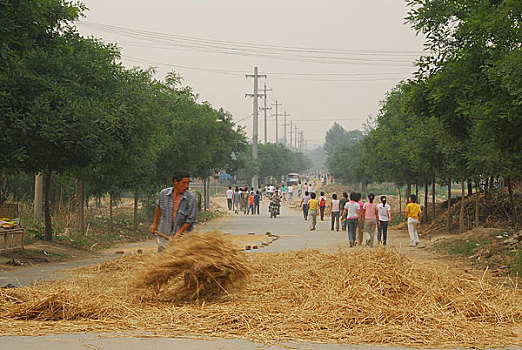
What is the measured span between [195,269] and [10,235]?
8.76 meters

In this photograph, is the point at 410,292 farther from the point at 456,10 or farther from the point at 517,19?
the point at 456,10

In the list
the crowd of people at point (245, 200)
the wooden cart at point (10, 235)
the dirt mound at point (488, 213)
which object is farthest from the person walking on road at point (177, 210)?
the crowd of people at point (245, 200)

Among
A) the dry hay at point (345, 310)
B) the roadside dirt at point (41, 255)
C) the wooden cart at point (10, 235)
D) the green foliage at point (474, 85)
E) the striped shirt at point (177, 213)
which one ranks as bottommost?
the roadside dirt at point (41, 255)

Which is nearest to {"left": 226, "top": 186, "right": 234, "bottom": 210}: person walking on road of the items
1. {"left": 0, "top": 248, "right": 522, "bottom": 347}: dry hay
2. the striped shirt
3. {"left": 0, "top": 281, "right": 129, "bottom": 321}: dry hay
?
{"left": 0, "top": 248, "right": 522, "bottom": 347}: dry hay

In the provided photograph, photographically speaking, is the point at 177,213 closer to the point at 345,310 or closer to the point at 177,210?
the point at 177,210

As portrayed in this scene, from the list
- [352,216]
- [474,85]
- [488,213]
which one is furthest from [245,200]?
[474,85]

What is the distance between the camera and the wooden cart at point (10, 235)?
15.3 m

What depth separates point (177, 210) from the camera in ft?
31.3

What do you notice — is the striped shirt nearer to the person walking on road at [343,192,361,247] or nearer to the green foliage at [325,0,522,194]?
the green foliage at [325,0,522,194]

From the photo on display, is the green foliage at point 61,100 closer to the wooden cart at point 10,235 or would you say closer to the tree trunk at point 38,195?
the wooden cart at point 10,235

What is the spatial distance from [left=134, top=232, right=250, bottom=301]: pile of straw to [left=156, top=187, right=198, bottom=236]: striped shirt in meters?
0.68

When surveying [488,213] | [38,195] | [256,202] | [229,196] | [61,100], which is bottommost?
[488,213]

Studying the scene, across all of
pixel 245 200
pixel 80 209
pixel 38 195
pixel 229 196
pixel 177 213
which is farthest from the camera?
pixel 229 196

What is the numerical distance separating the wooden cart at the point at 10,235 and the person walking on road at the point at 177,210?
7.03 metres
